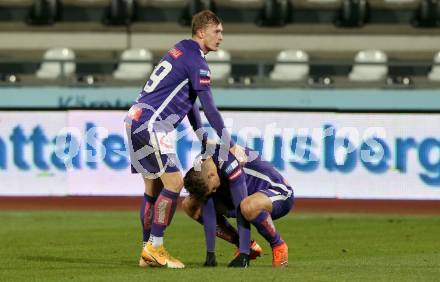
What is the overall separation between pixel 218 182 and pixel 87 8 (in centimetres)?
1636

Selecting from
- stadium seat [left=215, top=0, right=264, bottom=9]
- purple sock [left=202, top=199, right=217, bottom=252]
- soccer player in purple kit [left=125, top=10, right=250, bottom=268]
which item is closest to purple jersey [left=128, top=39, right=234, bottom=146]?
soccer player in purple kit [left=125, top=10, right=250, bottom=268]

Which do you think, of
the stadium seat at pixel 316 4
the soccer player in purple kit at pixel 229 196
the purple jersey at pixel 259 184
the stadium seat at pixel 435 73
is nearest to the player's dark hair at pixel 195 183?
the soccer player in purple kit at pixel 229 196

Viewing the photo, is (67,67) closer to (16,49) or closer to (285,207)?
(16,49)

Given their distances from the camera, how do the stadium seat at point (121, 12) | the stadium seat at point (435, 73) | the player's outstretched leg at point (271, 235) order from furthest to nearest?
1. the stadium seat at point (121, 12)
2. the stadium seat at point (435, 73)
3. the player's outstretched leg at point (271, 235)

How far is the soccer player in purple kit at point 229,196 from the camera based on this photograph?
38.7 feet

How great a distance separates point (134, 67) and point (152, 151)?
492 inches

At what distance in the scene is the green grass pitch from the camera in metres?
11.1

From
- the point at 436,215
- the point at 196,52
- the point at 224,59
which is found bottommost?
the point at 436,215

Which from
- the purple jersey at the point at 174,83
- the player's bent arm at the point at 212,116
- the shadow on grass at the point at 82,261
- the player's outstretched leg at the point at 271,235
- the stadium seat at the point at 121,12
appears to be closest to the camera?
the player's bent arm at the point at 212,116

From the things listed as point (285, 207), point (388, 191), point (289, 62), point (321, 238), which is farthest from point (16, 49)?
point (285, 207)

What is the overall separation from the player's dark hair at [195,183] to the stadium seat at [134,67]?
1169 cm

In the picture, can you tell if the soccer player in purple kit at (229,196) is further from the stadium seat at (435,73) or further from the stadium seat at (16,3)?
the stadium seat at (16,3)

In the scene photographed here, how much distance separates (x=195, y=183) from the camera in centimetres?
1179

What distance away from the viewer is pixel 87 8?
27719 mm
